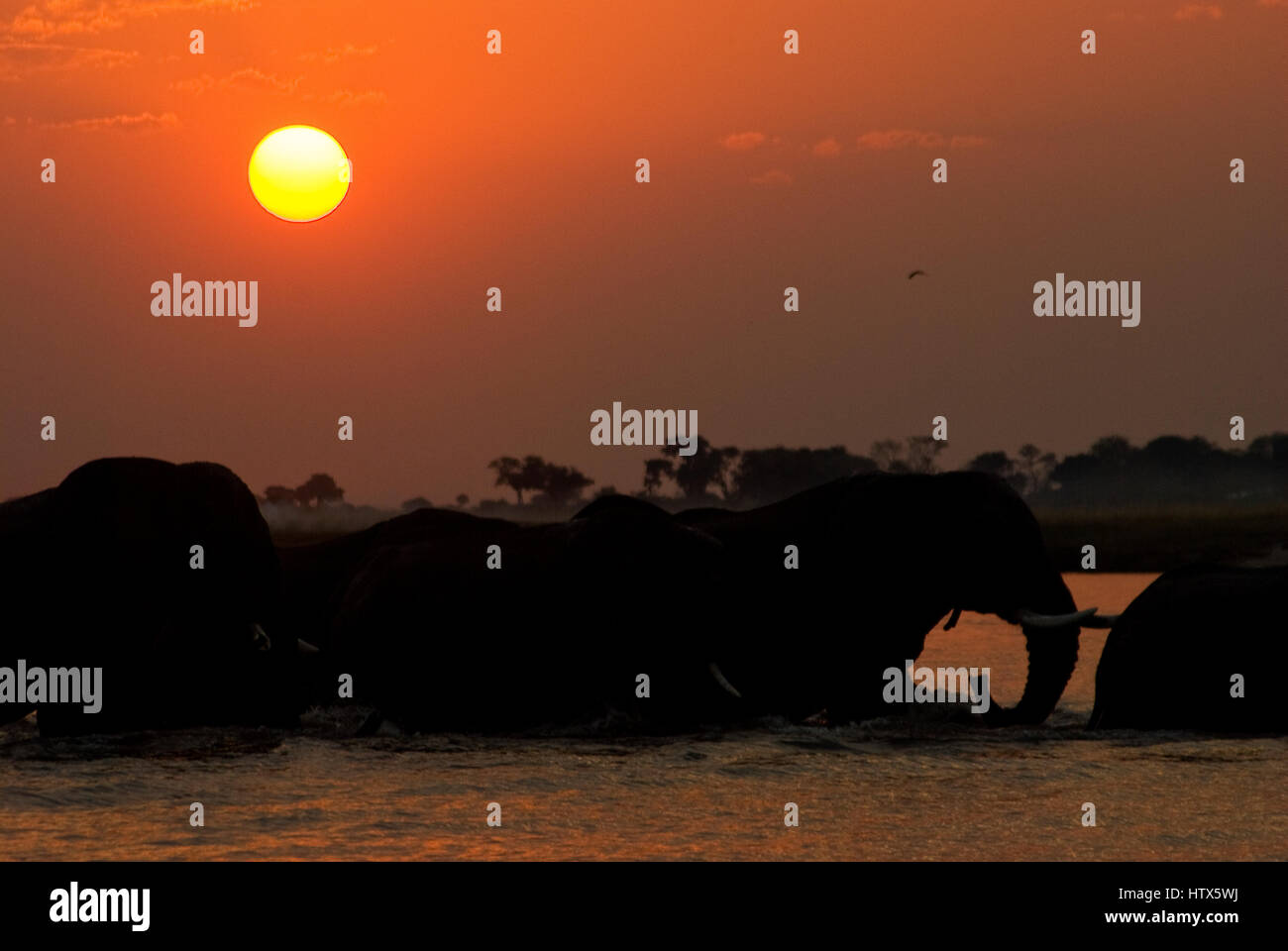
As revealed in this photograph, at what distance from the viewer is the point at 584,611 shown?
19.4 metres

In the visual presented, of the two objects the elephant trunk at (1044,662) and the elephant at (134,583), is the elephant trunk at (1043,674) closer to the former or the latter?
the elephant trunk at (1044,662)

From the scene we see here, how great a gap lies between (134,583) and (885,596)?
7.01m

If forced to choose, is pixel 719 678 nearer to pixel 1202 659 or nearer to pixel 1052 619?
pixel 1052 619

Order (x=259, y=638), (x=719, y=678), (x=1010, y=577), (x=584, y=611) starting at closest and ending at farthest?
(x=259, y=638) < (x=719, y=678) < (x=584, y=611) < (x=1010, y=577)

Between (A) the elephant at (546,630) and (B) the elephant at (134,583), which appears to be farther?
(A) the elephant at (546,630)

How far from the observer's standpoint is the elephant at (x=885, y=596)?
64.3ft

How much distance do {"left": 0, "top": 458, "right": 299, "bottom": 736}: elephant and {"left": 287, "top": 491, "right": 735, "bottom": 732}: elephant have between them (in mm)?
1330

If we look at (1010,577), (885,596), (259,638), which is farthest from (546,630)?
(1010,577)

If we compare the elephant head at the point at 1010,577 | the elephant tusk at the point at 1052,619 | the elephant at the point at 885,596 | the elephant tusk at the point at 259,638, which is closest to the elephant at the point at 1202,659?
the elephant tusk at the point at 1052,619

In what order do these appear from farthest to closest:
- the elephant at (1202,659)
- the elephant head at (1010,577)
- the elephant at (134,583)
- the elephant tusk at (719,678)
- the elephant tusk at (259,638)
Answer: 1. the elephant head at (1010,577)
2. the elephant tusk at (719,678)
3. the elephant tusk at (259,638)
4. the elephant at (134,583)
5. the elephant at (1202,659)

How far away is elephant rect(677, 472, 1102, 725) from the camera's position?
1961cm

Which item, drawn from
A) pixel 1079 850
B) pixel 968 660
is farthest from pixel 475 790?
pixel 968 660

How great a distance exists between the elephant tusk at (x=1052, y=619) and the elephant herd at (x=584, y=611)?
0.03 meters

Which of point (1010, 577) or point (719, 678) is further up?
point (1010, 577)
